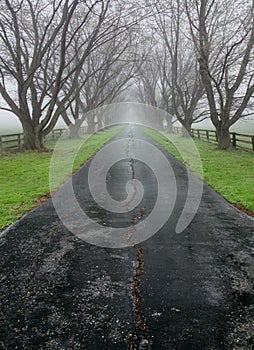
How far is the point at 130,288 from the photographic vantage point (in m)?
3.45

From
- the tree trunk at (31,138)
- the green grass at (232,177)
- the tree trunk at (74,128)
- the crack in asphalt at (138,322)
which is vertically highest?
the tree trunk at (74,128)

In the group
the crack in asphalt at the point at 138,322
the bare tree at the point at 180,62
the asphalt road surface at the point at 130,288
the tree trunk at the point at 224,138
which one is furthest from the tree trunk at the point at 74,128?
the crack in asphalt at the point at 138,322

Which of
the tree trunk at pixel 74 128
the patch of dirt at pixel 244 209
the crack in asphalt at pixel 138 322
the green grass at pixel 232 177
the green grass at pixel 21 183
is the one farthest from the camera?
the tree trunk at pixel 74 128

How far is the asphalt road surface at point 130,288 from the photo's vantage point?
269 cm

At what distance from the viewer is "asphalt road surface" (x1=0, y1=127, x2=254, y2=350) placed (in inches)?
106

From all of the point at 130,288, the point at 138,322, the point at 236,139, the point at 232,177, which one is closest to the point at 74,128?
the point at 236,139

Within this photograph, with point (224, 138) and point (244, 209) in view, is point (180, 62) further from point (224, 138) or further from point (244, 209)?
point (244, 209)

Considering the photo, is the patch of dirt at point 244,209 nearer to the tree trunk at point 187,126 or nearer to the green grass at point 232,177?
the green grass at point 232,177

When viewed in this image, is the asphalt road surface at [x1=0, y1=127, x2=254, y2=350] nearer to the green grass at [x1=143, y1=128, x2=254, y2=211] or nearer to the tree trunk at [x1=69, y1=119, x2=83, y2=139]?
the green grass at [x1=143, y1=128, x2=254, y2=211]

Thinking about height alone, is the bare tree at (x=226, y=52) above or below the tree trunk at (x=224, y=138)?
above

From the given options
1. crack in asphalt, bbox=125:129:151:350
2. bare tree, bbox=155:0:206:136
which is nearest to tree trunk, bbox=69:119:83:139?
bare tree, bbox=155:0:206:136

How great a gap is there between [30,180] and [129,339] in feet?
26.8

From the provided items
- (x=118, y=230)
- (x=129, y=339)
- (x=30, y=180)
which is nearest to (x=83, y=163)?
(x=30, y=180)

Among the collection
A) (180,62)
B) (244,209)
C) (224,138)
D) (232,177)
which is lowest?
(244,209)
